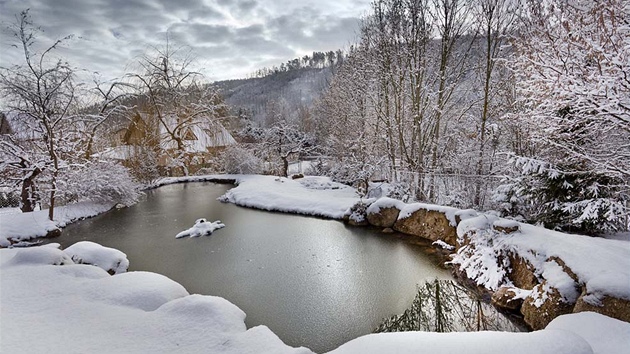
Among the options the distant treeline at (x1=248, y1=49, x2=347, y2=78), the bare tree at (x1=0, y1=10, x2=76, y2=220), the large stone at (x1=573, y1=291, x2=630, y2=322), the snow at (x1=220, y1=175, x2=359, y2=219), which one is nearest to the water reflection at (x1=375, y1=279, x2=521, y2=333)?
the large stone at (x1=573, y1=291, x2=630, y2=322)

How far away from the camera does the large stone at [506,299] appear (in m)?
4.40

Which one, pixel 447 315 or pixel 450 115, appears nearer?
pixel 447 315

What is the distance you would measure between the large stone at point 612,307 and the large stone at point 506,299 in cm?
97

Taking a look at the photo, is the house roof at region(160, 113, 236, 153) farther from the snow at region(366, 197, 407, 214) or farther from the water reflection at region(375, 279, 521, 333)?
the water reflection at region(375, 279, 521, 333)

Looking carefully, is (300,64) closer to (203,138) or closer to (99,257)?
(203,138)

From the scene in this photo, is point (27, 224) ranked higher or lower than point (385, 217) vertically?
lower

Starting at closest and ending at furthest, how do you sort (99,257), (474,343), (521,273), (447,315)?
(474,343) → (447,315) → (521,273) → (99,257)

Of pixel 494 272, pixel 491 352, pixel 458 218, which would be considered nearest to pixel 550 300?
pixel 494 272

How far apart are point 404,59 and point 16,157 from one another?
35.2 ft

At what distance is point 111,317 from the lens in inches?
134

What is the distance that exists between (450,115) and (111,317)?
10.1 metres

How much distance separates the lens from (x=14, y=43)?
738 cm

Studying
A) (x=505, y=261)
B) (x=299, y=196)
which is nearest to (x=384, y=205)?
(x=505, y=261)

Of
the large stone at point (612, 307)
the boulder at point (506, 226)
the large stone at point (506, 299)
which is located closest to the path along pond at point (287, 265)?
the large stone at point (506, 299)
